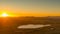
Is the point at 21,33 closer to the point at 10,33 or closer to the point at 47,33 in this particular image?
the point at 10,33

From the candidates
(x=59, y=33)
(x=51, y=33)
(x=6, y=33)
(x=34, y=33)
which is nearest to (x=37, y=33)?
(x=34, y=33)

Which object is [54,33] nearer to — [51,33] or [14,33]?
[51,33]

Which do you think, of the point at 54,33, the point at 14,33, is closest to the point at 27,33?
the point at 14,33

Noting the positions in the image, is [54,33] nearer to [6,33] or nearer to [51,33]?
[51,33]

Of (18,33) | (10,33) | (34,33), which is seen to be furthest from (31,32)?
(10,33)

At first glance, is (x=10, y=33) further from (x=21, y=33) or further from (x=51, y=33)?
(x=51, y=33)

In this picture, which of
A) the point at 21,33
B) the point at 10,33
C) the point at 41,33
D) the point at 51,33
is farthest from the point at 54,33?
the point at 10,33
